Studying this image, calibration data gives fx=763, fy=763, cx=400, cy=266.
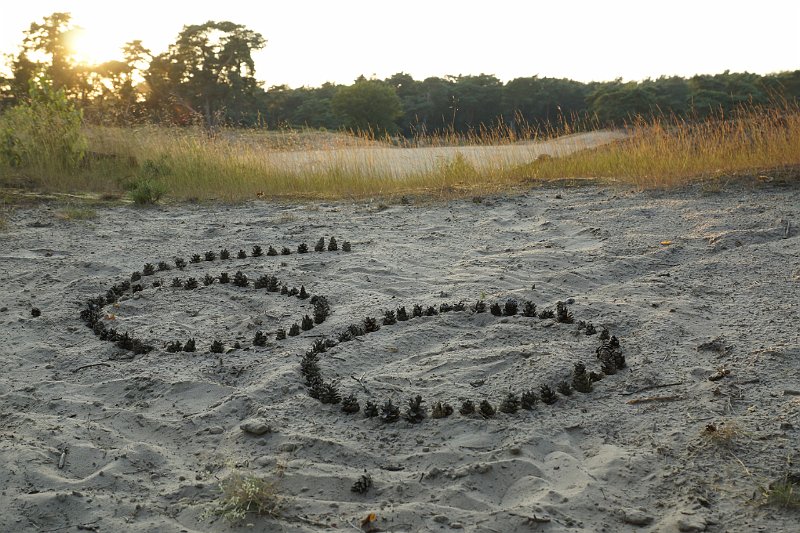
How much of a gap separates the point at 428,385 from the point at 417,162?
27.5ft

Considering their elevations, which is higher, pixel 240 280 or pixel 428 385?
pixel 240 280

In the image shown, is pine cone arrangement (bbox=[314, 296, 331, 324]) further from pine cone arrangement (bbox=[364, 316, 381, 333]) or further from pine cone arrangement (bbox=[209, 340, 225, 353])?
pine cone arrangement (bbox=[209, 340, 225, 353])

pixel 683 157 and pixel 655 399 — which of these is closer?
pixel 655 399

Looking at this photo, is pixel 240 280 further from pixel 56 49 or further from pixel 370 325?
pixel 56 49

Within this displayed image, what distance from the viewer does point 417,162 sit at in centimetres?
1216

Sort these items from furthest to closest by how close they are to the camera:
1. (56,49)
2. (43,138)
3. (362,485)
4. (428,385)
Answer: (56,49)
(43,138)
(428,385)
(362,485)

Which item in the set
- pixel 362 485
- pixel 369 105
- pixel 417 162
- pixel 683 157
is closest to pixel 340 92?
pixel 369 105

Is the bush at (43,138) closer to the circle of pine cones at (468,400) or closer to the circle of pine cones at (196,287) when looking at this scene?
the circle of pine cones at (196,287)

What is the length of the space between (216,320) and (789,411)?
3614 mm

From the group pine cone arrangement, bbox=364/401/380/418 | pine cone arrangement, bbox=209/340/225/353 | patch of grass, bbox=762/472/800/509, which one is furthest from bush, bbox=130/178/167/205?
patch of grass, bbox=762/472/800/509

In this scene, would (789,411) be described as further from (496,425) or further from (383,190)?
(383,190)

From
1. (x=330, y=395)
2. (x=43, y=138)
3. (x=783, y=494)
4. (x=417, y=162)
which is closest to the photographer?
(x=783, y=494)

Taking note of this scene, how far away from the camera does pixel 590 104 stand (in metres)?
23.8

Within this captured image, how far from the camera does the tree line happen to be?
21672 millimetres
